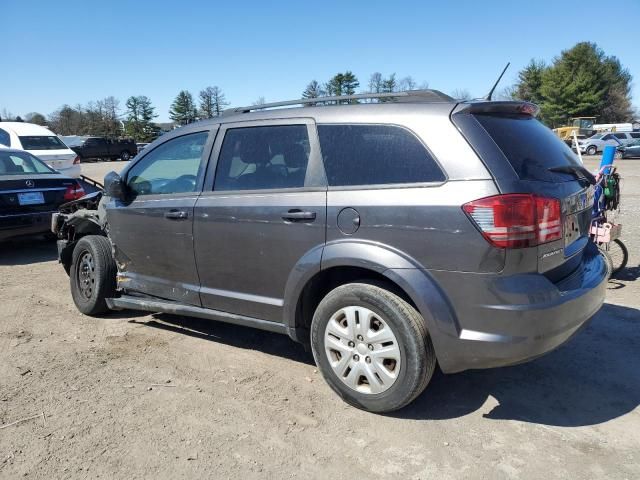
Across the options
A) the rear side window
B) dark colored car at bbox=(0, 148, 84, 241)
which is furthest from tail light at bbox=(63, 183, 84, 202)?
the rear side window

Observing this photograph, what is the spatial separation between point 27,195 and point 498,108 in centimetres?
654

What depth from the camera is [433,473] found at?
2598 mm

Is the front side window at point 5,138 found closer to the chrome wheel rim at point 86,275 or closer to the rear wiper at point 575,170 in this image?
the chrome wheel rim at point 86,275

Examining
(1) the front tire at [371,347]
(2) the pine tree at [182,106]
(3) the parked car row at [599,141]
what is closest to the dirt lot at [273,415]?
(1) the front tire at [371,347]

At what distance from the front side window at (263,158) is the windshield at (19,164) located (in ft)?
17.6

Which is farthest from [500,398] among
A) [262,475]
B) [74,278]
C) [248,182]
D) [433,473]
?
[74,278]

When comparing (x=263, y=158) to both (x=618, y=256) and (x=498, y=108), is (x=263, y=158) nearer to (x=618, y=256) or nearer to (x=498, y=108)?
(x=498, y=108)

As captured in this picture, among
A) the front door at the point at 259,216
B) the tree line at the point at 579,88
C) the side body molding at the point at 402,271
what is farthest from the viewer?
the tree line at the point at 579,88

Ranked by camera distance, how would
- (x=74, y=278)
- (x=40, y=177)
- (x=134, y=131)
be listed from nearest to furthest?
(x=74, y=278) → (x=40, y=177) → (x=134, y=131)

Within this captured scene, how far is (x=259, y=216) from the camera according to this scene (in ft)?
11.3

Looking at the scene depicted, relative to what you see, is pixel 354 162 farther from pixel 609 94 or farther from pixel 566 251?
pixel 609 94

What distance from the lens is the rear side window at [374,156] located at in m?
2.90

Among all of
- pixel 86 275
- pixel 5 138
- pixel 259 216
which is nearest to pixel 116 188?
pixel 86 275

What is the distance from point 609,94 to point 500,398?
8237 centimetres
